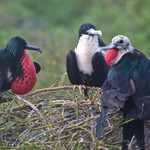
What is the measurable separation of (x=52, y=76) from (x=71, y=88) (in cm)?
368

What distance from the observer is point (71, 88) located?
13.4 ft

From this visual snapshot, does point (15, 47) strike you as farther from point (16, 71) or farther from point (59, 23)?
point (59, 23)

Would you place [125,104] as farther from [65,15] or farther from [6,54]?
[65,15]

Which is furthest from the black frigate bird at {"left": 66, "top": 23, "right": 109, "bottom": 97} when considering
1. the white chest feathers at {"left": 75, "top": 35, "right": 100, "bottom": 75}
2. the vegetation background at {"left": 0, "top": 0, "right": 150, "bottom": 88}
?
the vegetation background at {"left": 0, "top": 0, "right": 150, "bottom": 88}

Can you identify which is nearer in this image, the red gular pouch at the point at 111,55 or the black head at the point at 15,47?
the red gular pouch at the point at 111,55

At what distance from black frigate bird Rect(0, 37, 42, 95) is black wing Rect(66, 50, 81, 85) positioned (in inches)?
25.1

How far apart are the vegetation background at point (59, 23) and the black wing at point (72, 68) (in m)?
2.33

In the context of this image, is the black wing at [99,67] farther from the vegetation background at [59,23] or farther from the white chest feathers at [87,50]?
the vegetation background at [59,23]

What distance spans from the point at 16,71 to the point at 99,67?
0.92 meters

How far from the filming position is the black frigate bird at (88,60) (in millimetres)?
4852

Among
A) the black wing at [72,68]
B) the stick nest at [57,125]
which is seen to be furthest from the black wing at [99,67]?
the stick nest at [57,125]

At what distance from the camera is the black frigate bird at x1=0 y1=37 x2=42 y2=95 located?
4355 millimetres

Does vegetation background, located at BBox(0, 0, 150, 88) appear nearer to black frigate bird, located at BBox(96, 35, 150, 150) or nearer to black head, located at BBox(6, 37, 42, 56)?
black head, located at BBox(6, 37, 42, 56)

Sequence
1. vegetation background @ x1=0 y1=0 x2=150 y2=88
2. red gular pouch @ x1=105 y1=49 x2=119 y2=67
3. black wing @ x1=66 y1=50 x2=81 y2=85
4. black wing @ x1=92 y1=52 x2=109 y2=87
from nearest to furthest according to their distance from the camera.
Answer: red gular pouch @ x1=105 y1=49 x2=119 y2=67
black wing @ x1=92 y1=52 x2=109 y2=87
black wing @ x1=66 y1=50 x2=81 y2=85
vegetation background @ x1=0 y1=0 x2=150 y2=88
